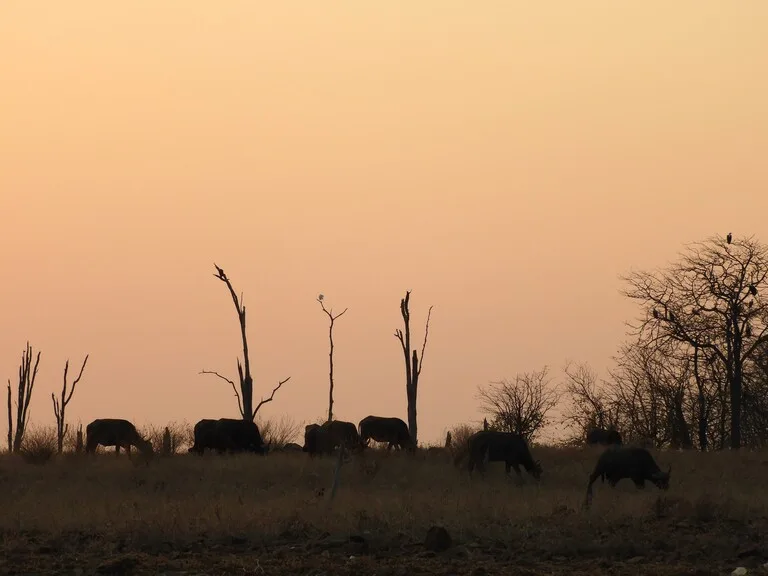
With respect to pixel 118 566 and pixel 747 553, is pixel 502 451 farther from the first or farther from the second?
pixel 118 566

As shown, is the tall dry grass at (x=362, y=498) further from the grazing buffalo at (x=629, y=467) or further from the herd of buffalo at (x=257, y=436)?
the herd of buffalo at (x=257, y=436)

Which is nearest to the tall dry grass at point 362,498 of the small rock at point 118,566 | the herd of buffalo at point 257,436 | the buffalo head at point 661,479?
the buffalo head at point 661,479

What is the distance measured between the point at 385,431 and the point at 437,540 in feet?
77.2

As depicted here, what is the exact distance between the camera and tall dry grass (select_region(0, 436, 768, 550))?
760 inches

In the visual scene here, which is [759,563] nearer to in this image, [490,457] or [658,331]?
[490,457]

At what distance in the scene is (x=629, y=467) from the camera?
2645 cm

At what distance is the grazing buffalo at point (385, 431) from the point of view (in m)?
41.2

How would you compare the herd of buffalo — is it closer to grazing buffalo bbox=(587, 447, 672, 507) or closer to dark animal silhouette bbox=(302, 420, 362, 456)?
dark animal silhouette bbox=(302, 420, 362, 456)

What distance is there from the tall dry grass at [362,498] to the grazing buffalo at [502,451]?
1.57 ft

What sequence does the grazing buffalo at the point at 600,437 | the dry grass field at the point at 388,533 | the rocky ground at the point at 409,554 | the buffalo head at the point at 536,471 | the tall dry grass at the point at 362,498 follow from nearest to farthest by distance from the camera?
1. the rocky ground at the point at 409,554
2. the dry grass field at the point at 388,533
3. the tall dry grass at the point at 362,498
4. the buffalo head at the point at 536,471
5. the grazing buffalo at the point at 600,437

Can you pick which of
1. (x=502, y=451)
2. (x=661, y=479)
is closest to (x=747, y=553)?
(x=661, y=479)

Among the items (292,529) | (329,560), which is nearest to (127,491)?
(292,529)

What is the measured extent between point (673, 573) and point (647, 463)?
429 inches

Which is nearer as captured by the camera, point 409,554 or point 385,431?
point 409,554
